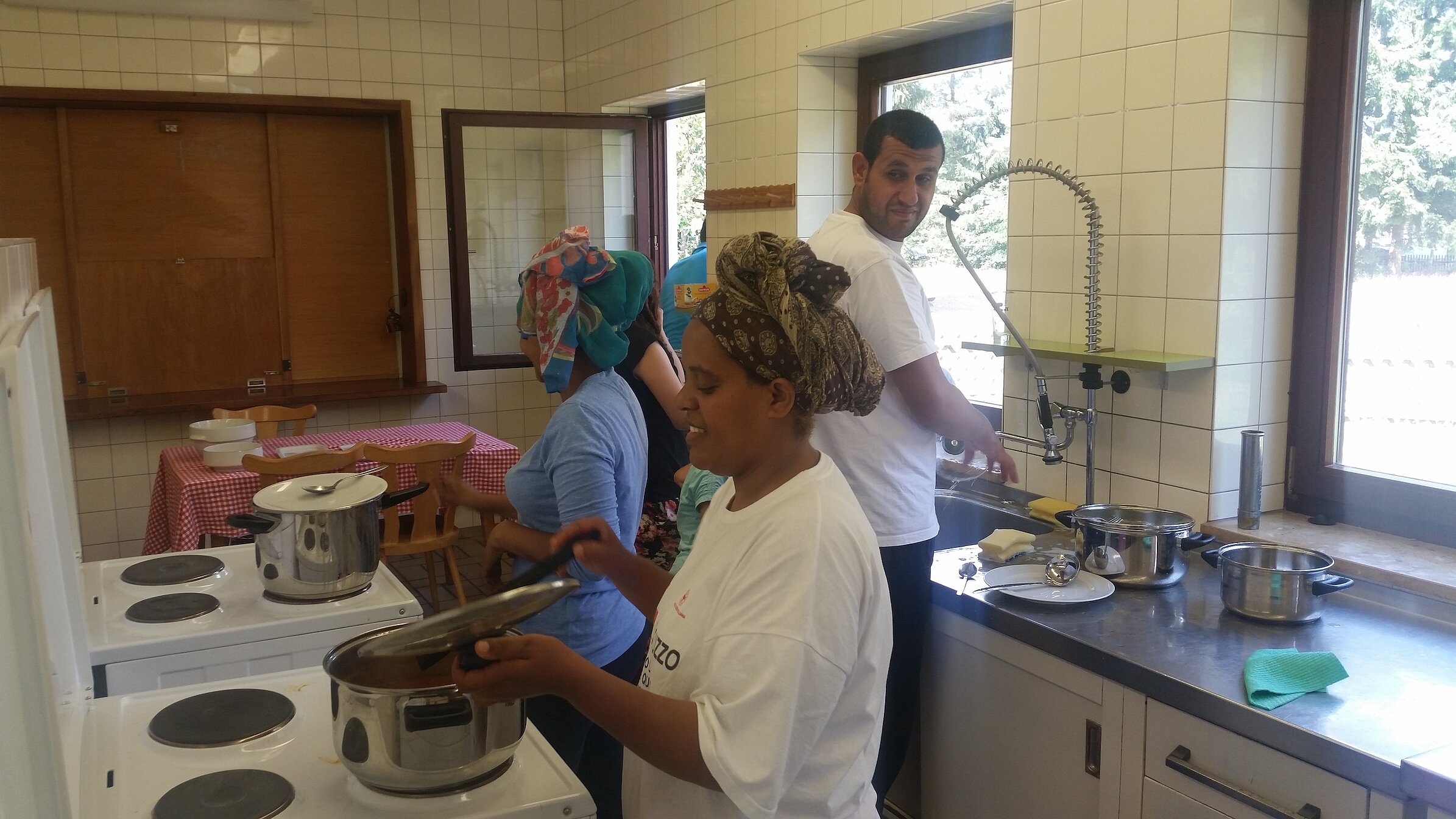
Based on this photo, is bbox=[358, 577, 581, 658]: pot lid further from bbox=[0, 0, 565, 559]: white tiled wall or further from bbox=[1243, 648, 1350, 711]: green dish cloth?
bbox=[0, 0, 565, 559]: white tiled wall

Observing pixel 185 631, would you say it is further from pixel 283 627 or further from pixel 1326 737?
pixel 1326 737

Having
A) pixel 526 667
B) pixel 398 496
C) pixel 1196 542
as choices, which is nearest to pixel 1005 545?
pixel 1196 542

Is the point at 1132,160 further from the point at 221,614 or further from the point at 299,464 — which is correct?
the point at 299,464

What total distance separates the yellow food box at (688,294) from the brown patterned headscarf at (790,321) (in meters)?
2.60

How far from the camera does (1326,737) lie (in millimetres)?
1488

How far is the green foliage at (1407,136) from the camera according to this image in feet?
6.79

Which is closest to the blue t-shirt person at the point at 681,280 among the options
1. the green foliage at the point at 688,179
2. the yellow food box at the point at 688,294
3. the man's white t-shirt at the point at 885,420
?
the yellow food box at the point at 688,294

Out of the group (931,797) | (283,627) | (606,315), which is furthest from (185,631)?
(931,797)

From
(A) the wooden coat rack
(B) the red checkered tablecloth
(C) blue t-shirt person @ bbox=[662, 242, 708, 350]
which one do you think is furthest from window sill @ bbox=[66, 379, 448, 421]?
(A) the wooden coat rack

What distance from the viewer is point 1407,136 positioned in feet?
7.04

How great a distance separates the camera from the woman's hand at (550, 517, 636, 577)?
59.2 inches

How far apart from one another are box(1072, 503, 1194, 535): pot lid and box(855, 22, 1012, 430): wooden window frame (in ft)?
2.17

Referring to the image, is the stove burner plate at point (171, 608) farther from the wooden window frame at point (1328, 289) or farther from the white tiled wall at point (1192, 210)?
the wooden window frame at point (1328, 289)

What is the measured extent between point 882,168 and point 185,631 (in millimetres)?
1537
